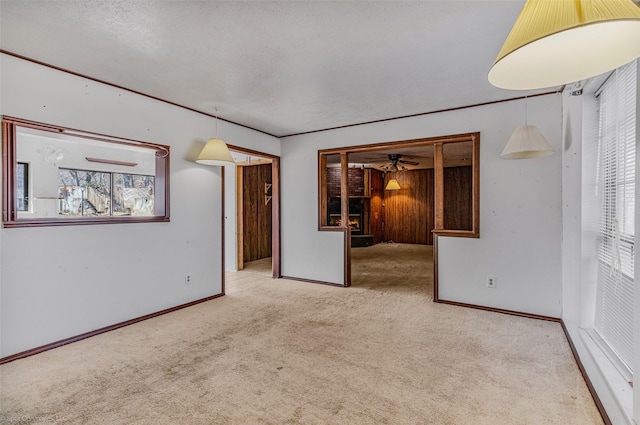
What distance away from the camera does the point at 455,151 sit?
6.96 meters

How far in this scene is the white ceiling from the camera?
1990mm

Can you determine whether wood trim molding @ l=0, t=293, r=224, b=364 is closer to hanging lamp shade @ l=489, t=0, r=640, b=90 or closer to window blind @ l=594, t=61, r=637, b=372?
hanging lamp shade @ l=489, t=0, r=640, b=90

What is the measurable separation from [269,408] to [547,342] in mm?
2507

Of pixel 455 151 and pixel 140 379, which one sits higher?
pixel 455 151

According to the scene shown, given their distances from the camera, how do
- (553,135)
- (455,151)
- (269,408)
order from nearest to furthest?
(269,408) < (553,135) < (455,151)

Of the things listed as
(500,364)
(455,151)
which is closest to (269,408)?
(500,364)

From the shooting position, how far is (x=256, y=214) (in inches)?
285

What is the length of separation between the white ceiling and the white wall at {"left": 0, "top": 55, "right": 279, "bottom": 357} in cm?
25

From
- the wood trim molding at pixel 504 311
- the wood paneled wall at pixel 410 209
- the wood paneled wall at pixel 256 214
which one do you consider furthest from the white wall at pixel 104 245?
the wood paneled wall at pixel 410 209

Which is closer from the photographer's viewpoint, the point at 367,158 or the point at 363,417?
the point at 363,417

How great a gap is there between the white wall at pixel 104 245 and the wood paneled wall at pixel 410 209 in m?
7.15

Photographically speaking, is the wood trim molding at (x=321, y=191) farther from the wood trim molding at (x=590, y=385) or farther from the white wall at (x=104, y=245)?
the wood trim molding at (x=590, y=385)

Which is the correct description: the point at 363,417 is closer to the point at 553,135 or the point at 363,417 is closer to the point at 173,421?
the point at 173,421

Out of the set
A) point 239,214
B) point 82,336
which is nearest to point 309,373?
point 82,336
